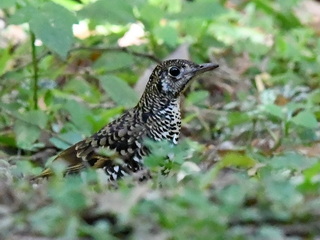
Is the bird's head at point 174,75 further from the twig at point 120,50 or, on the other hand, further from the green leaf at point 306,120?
the twig at point 120,50

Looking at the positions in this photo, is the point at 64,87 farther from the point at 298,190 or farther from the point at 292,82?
the point at 298,190

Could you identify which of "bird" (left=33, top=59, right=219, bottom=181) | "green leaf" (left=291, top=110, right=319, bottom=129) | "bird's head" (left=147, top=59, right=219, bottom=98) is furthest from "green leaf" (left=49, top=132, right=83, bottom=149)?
"green leaf" (left=291, top=110, right=319, bottom=129)

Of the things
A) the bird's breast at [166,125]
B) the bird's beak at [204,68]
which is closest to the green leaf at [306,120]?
the bird's beak at [204,68]

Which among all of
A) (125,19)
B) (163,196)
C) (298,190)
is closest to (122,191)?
(163,196)

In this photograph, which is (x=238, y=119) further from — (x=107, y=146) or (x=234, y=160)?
(x=234, y=160)

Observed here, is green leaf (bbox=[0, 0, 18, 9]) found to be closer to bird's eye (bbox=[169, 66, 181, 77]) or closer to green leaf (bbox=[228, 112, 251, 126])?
bird's eye (bbox=[169, 66, 181, 77])

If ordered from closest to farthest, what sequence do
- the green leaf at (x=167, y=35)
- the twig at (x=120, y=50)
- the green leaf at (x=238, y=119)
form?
1. the green leaf at (x=238, y=119)
2. the twig at (x=120, y=50)
3. the green leaf at (x=167, y=35)

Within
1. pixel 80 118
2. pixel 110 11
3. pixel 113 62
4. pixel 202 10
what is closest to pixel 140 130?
pixel 80 118
